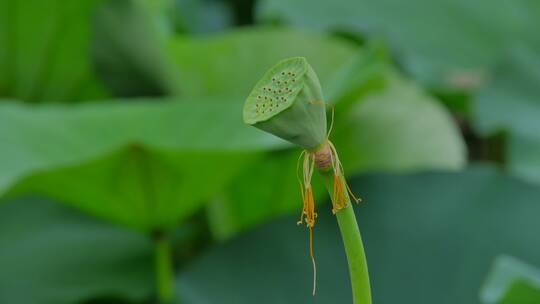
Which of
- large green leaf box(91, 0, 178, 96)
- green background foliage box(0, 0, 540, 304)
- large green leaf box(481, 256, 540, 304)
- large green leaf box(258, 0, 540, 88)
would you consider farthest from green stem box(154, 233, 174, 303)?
large green leaf box(258, 0, 540, 88)

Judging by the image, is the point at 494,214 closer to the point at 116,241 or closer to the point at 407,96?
the point at 407,96

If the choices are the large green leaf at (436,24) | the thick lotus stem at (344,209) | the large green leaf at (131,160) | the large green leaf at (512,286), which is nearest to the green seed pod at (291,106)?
the thick lotus stem at (344,209)

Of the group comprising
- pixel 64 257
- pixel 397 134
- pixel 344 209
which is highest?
pixel 344 209

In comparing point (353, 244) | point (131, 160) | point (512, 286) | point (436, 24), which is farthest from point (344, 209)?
point (436, 24)

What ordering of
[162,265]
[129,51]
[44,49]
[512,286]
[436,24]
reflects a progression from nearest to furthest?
1. [512,286]
2. [162,265]
3. [129,51]
4. [44,49]
5. [436,24]

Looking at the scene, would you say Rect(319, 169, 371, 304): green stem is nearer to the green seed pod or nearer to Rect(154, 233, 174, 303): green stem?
the green seed pod

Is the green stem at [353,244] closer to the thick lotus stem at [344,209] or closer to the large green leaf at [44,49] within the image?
the thick lotus stem at [344,209]

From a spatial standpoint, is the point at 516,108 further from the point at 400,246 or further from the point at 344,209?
the point at 344,209
